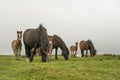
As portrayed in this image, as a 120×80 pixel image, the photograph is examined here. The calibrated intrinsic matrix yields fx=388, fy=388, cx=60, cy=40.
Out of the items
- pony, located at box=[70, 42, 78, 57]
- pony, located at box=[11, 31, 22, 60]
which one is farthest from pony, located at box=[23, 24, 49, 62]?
pony, located at box=[70, 42, 78, 57]

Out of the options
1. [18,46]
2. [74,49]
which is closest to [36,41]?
[18,46]

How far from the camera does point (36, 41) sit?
106ft

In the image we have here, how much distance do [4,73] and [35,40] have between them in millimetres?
9874

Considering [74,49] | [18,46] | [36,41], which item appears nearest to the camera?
[36,41]

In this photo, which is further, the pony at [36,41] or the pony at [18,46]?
the pony at [18,46]

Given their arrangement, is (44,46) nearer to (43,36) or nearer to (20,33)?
(43,36)

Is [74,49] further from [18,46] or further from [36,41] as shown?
[36,41]

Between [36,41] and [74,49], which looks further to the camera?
[74,49]

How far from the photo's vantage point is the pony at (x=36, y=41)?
31.2 m

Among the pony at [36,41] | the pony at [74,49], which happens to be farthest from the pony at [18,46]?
the pony at [74,49]

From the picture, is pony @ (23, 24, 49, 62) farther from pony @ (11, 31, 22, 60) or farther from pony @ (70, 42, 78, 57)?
pony @ (70, 42, 78, 57)

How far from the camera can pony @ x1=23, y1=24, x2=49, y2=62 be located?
102 feet

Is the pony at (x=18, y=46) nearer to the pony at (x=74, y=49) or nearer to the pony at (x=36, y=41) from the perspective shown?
the pony at (x=36, y=41)

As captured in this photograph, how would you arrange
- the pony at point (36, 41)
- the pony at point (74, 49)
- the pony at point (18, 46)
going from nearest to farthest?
1. the pony at point (36, 41)
2. the pony at point (18, 46)
3. the pony at point (74, 49)
